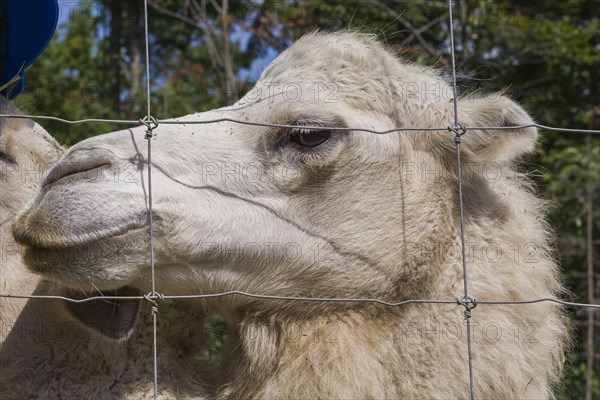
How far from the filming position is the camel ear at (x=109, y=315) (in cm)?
287

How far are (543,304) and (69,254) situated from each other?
182 cm

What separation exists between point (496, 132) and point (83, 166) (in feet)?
5.22

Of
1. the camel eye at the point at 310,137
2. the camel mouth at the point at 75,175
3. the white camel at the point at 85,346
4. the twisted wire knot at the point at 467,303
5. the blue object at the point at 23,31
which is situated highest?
the blue object at the point at 23,31

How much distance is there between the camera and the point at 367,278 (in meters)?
2.89

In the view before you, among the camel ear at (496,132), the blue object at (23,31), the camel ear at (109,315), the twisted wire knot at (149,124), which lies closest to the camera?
the twisted wire knot at (149,124)

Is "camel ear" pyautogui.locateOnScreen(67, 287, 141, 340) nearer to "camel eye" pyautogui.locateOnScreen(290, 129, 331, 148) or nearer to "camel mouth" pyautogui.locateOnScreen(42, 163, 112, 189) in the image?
"camel mouth" pyautogui.locateOnScreen(42, 163, 112, 189)

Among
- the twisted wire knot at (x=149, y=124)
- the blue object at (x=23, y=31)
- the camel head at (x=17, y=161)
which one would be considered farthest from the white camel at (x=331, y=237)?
the blue object at (x=23, y=31)

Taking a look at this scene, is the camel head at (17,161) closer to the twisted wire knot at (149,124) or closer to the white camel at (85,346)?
the white camel at (85,346)

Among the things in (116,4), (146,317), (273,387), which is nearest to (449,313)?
(273,387)

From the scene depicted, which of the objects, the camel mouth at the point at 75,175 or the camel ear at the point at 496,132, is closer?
the camel mouth at the point at 75,175

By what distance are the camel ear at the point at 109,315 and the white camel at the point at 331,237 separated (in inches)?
8.2

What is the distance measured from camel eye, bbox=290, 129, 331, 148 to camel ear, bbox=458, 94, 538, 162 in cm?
58

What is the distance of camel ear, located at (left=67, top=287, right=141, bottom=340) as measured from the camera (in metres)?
2.87

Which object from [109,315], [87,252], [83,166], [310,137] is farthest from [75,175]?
[310,137]
